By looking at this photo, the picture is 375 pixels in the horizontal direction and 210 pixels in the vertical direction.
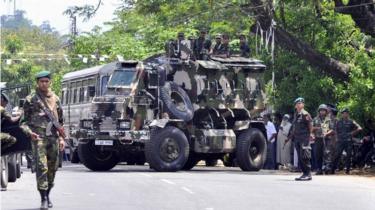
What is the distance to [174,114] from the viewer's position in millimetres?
27750

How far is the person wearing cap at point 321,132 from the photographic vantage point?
1074 inches

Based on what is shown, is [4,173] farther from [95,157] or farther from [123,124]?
[95,157]

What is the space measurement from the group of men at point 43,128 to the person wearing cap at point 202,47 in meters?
13.9

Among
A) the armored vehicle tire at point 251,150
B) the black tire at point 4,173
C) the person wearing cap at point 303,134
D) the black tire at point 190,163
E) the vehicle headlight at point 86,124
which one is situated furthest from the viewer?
the black tire at point 190,163

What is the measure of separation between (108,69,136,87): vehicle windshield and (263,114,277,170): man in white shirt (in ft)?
16.7

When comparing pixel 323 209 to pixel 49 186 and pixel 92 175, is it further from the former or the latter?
pixel 92 175

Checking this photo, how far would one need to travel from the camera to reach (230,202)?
55.1 ft

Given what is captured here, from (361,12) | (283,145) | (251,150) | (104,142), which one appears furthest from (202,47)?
(361,12)

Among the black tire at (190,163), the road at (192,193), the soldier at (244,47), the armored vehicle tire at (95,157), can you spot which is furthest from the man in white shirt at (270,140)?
the road at (192,193)

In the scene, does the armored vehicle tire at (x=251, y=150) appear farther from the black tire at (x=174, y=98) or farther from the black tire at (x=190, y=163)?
the black tire at (x=174, y=98)

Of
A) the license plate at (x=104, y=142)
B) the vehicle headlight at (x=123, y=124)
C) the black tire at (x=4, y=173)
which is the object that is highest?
the vehicle headlight at (x=123, y=124)

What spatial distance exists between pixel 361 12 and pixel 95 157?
8707mm

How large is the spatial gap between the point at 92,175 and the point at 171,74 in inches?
173

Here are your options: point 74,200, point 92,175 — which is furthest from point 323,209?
point 92,175
